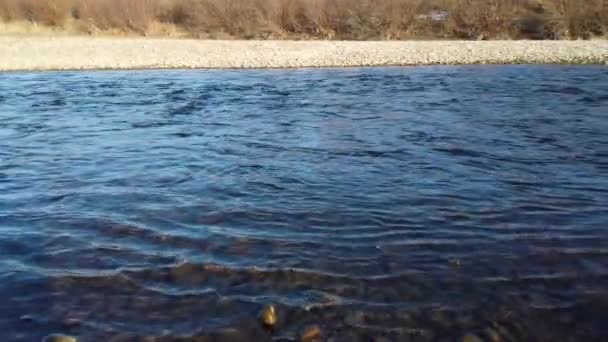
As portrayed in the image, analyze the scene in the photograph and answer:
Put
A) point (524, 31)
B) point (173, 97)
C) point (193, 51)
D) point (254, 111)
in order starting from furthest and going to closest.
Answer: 1. point (524, 31)
2. point (193, 51)
3. point (173, 97)
4. point (254, 111)

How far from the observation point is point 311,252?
508 centimetres

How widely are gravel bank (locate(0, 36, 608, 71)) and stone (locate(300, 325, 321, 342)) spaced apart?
65.6 feet

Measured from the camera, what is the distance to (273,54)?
84.6 feet

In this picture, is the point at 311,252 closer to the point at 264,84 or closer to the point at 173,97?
the point at 173,97

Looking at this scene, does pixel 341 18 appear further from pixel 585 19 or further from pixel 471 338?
pixel 471 338

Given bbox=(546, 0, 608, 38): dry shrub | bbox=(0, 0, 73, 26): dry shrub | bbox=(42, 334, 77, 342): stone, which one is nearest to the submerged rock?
bbox=(42, 334, 77, 342): stone

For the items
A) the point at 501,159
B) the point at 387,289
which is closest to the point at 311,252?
the point at 387,289

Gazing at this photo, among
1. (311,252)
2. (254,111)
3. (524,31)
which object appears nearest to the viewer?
(311,252)

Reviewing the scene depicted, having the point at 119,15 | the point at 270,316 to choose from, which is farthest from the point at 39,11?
the point at 270,316

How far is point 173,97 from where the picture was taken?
1582 centimetres

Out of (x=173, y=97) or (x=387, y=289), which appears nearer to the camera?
(x=387, y=289)

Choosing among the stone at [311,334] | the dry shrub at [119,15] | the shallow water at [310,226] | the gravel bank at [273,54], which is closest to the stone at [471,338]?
the shallow water at [310,226]

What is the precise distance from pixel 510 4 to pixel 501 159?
27.4 m

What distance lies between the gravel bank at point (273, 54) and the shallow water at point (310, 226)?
38.1 feet
